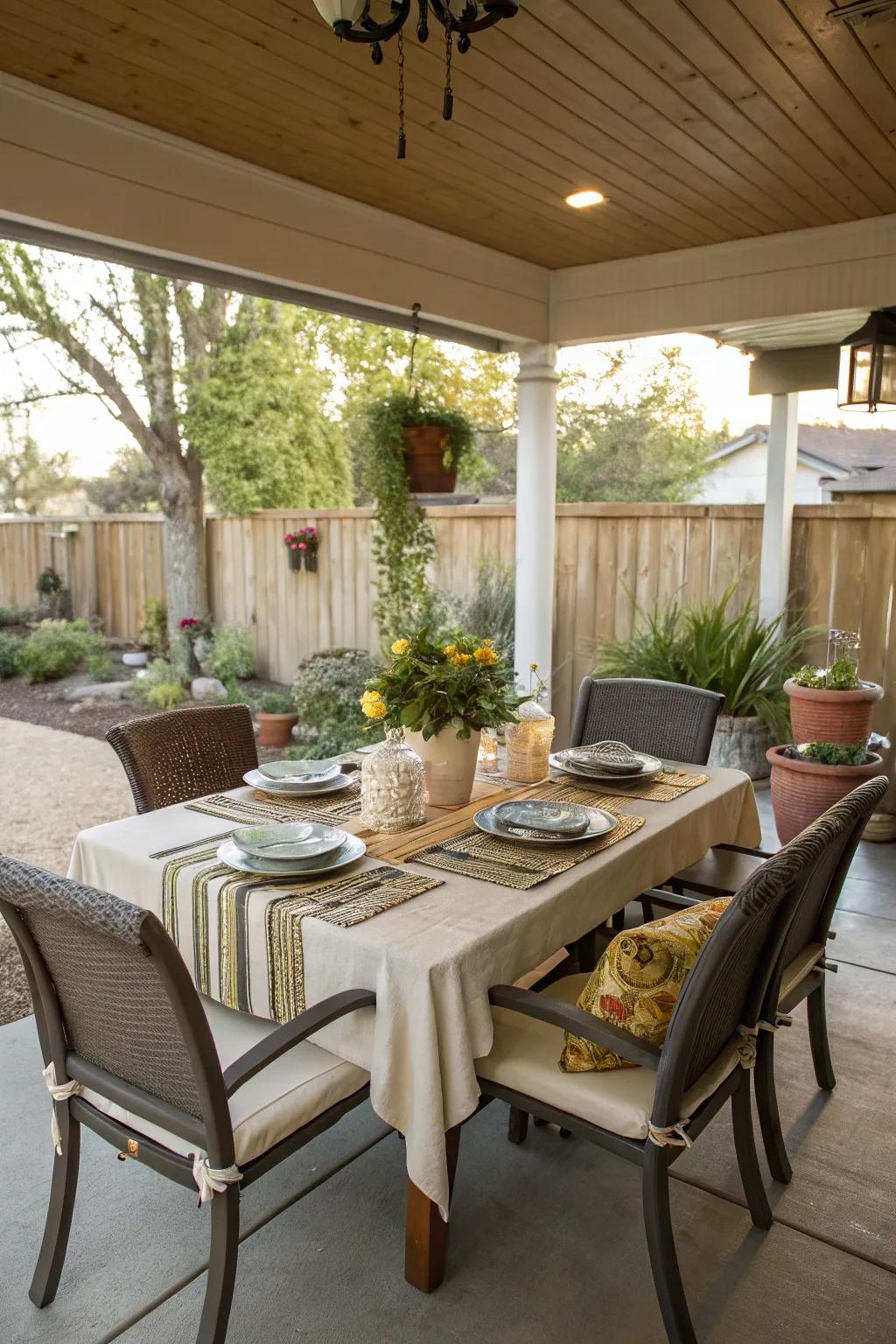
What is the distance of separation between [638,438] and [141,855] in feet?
41.2

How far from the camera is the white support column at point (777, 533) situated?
5.10 metres

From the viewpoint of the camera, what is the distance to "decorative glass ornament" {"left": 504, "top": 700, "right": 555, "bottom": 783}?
265cm

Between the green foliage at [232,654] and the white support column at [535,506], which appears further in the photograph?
the green foliage at [232,654]

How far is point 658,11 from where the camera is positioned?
224cm

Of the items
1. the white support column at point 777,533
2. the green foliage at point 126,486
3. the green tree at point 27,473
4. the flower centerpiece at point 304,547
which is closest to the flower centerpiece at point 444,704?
the white support column at point 777,533

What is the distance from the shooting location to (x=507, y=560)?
5.97 metres

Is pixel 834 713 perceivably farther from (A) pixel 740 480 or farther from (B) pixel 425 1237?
(A) pixel 740 480

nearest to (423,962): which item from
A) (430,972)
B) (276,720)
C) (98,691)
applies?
(430,972)

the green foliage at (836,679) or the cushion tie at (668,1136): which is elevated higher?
the green foliage at (836,679)

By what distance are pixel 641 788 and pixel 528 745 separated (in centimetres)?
32

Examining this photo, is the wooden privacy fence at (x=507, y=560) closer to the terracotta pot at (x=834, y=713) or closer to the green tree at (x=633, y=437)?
the terracotta pot at (x=834, y=713)

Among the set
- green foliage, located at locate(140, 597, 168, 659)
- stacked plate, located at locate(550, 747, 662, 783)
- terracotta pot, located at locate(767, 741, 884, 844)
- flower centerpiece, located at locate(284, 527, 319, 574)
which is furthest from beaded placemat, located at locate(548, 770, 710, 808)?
green foliage, located at locate(140, 597, 168, 659)

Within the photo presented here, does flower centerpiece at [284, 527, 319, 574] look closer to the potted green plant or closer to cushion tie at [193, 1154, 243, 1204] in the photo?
the potted green plant

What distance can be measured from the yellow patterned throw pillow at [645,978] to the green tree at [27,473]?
5588 mm
